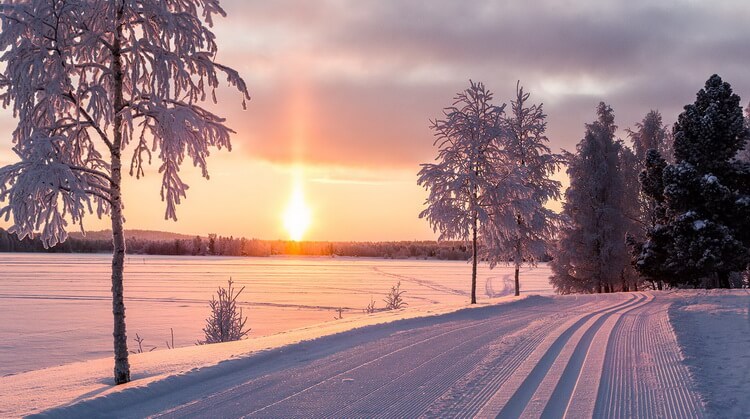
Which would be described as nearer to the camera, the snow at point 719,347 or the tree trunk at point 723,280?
the snow at point 719,347

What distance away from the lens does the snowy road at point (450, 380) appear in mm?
6719

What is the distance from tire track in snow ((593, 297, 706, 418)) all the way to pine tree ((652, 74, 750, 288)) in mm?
15612

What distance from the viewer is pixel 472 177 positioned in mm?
22719

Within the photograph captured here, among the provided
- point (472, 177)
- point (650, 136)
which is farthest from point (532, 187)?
point (650, 136)

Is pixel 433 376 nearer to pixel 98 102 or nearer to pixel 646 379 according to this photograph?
pixel 646 379

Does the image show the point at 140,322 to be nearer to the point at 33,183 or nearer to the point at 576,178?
the point at 33,183

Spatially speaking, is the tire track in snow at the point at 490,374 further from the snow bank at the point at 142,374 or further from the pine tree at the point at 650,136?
the pine tree at the point at 650,136

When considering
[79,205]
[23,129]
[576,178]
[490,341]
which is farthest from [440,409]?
[576,178]

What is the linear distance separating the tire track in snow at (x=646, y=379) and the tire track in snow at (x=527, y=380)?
0.82 metres

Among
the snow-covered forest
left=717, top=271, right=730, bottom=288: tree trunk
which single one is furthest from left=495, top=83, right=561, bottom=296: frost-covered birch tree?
left=717, top=271, right=730, bottom=288: tree trunk

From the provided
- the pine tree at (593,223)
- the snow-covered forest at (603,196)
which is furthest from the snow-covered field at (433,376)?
the pine tree at (593,223)

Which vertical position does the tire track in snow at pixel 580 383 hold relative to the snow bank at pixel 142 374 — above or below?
above

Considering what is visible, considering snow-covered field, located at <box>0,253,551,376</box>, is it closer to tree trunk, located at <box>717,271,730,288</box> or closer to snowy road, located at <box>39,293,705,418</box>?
snowy road, located at <box>39,293,705,418</box>

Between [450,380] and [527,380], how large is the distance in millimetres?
Answer: 1088
